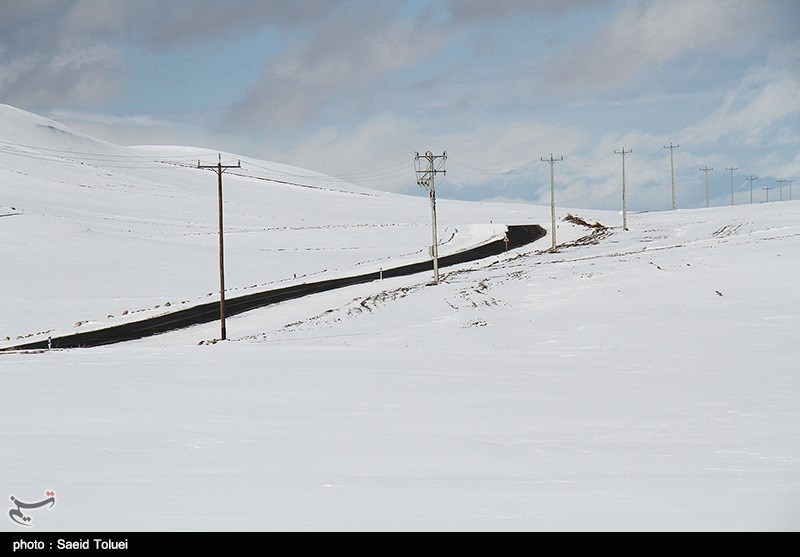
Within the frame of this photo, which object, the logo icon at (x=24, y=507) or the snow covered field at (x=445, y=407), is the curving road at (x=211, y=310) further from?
the logo icon at (x=24, y=507)

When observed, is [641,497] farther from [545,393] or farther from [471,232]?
[471,232]

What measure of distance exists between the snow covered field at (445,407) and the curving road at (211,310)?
2.48 m

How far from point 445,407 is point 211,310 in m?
38.5

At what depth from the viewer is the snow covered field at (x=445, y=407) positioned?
11281 mm

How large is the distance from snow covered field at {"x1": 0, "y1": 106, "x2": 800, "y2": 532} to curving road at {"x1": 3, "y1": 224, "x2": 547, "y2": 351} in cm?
248

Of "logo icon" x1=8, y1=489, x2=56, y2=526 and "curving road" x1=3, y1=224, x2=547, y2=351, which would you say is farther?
A: "curving road" x1=3, y1=224, x2=547, y2=351

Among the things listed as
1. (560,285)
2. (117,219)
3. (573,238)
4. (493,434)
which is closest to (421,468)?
(493,434)

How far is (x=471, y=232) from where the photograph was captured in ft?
362

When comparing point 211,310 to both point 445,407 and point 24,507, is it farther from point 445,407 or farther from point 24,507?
point 24,507

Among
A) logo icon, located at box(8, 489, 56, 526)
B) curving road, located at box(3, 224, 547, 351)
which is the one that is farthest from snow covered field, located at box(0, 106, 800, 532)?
curving road, located at box(3, 224, 547, 351)

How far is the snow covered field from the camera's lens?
1128cm

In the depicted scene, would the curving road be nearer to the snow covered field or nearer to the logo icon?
the snow covered field

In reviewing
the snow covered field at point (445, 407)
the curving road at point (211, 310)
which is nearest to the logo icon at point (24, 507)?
the snow covered field at point (445, 407)

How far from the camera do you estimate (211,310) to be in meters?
55.9
